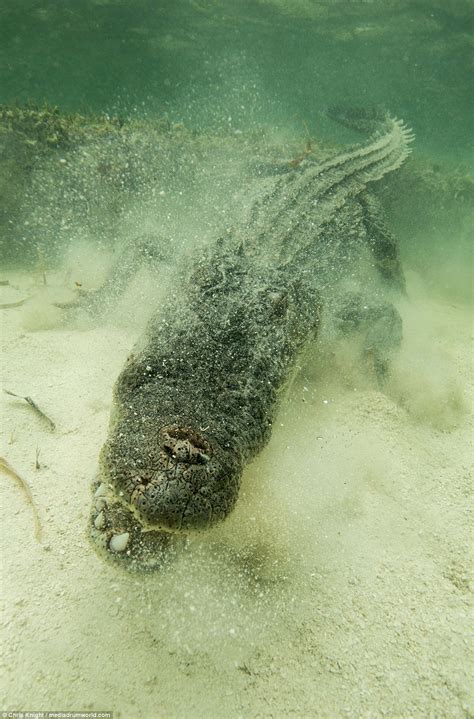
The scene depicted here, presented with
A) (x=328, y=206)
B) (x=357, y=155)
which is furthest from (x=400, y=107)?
(x=328, y=206)

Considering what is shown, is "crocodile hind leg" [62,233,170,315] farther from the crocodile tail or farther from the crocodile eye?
the crocodile eye

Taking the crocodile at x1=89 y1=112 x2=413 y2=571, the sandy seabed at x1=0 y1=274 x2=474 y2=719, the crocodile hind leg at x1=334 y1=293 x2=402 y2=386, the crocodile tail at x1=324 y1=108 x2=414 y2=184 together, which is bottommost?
the sandy seabed at x1=0 y1=274 x2=474 y2=719

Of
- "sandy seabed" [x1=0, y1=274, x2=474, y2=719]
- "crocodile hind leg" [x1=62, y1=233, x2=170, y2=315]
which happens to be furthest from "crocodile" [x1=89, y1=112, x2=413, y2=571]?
"crocodile hind leg" [x1=62, y1=233, x2=170, y2=315]

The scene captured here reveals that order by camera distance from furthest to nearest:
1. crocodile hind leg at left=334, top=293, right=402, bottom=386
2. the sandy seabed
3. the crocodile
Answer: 1. crocodile hind leg at left=334, top=293, right=402, bottom=386
2. the sandy seabed
3. the crocodile

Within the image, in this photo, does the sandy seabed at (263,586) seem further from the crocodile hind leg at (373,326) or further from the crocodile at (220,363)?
the crocodile hind leg at (373,326)

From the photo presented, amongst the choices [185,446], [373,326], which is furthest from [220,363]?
[373,326]

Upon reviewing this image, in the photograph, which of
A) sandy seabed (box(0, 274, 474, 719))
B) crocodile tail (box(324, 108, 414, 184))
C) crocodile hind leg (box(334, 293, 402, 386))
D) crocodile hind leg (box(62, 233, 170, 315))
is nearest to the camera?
sandy seabed (box(0, 274, 474, 719))
